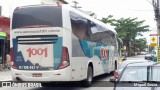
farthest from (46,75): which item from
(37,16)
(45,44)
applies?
(37,16)

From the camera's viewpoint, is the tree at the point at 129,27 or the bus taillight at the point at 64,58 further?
the tree at the point at 129,27

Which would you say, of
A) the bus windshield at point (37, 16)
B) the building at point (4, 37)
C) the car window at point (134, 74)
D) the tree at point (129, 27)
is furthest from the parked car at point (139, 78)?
the tree at point (129, 27)

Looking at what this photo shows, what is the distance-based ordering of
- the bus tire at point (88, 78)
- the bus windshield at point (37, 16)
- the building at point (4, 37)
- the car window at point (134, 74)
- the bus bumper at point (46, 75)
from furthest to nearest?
the building at point (4, 37) < the bus tire at point (88, 78) < the bus windshield at point (37, 16) < the bus bumper at point (46, 75) < the car window at point (134, 74)

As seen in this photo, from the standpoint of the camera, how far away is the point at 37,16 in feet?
41.4

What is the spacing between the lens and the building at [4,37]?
82.5ft

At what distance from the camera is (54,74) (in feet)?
39.8

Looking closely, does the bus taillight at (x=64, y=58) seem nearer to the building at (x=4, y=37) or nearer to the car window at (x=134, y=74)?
the car window at (x=134, y=74)

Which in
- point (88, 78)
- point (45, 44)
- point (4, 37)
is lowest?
point (88, 78)

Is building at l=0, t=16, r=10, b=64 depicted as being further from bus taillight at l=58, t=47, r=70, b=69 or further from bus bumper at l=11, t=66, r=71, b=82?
bus taillight at l=58, t=47, r=70, b=69

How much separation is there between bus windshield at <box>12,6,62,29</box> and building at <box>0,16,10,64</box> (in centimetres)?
1195

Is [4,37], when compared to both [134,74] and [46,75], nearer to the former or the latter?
[46,75]

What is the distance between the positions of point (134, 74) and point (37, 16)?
18.0 feet

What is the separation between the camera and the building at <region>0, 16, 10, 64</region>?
2516 cm

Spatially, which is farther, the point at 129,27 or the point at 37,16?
the point at 129,27
